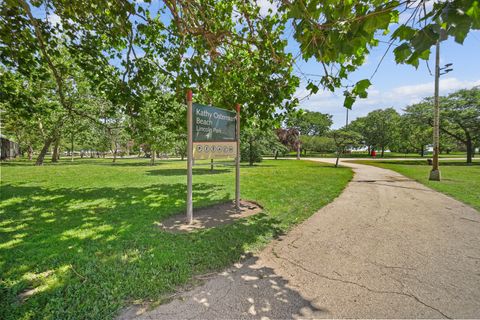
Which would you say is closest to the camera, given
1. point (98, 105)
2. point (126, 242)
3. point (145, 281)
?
point (145, 281)

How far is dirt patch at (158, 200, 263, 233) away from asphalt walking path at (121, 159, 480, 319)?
1.50 meters

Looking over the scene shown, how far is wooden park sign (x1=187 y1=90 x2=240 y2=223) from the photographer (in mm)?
4988

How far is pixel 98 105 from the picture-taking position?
23.1 m

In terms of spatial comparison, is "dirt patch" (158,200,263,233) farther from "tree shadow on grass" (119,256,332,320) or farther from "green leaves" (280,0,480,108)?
"green leaves" (280,0,480,108)

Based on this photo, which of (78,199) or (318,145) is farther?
(318,145)

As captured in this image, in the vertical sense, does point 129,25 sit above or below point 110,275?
above

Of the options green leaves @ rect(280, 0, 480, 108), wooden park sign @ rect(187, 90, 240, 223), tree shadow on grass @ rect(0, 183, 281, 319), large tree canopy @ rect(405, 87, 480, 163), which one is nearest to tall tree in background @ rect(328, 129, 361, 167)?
large tree canopy @ rect(405, 87, 480, 163)

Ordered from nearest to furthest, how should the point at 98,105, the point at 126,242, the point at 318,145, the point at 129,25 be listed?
the point at 126,242
the point at 129,25
the point at 98,105
the point at 318,145

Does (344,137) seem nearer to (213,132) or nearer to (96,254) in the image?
(213,132)

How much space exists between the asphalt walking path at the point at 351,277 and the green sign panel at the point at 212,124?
2768mm

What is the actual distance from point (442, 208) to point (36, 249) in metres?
9.29

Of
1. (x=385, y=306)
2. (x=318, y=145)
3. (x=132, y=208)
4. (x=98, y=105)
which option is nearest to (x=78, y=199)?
(x=132, y=208)

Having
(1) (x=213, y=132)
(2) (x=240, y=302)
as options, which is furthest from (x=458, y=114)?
(2) (x=240, y=302)

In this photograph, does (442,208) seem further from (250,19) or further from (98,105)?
(98,105)
